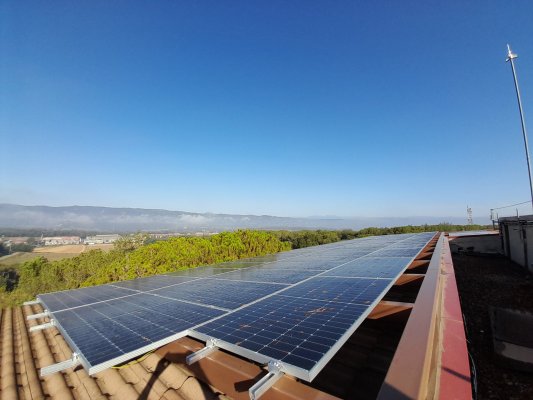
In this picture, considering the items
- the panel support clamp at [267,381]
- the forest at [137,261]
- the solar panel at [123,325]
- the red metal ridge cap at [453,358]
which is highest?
the panel support clamp at [267,381]

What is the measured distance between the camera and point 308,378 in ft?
7.63

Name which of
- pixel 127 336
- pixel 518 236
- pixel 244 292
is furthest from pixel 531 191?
pixel 127 336

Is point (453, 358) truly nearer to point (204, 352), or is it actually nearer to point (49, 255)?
point (204, 352)

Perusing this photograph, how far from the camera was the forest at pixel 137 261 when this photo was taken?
59.3 ft

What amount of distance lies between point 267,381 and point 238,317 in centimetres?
182

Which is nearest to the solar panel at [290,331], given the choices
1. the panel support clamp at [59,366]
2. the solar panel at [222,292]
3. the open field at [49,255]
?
the solar panel at [222,292]

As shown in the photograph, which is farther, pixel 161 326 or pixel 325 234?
pixel 325 234

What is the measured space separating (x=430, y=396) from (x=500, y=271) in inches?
853

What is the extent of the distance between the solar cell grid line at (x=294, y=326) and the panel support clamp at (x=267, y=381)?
70 millimetres

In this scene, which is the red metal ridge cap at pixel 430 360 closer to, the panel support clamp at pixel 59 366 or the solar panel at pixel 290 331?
the solar panel at pixel 290 331

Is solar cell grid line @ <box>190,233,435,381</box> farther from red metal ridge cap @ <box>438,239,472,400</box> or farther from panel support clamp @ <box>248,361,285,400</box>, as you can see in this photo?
red metal ridge cap @ <box>438,239,472,400</box>

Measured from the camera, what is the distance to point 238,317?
4125 millimetres

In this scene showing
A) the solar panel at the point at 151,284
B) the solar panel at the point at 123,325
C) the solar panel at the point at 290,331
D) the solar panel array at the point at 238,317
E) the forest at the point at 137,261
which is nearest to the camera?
the solar panel at the point at 290,331

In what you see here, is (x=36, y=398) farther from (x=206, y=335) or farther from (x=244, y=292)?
(x=244, y=292)
